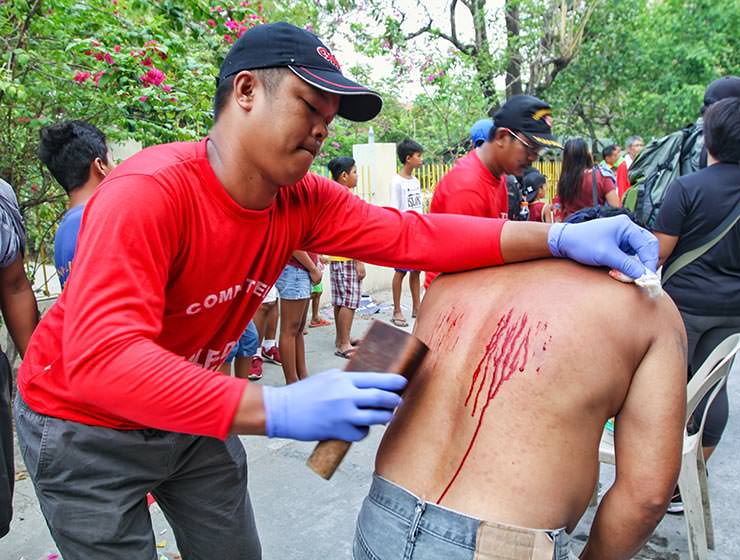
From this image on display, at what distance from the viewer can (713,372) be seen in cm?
251

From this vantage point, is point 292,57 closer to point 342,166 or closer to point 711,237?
point 711,237

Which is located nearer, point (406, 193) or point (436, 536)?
point (436, 536)

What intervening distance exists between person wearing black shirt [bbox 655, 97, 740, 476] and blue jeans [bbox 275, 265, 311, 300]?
2382 mm

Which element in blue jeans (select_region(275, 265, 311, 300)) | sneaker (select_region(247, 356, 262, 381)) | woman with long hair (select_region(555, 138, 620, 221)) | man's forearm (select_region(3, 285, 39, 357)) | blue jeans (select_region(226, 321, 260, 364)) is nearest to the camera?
man's forearm (select_region(3, 285, 39, 357))

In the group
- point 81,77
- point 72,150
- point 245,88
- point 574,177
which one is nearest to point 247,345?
point 72,150

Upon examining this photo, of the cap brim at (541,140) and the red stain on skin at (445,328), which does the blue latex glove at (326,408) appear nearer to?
the red stain on skin at (445,328)

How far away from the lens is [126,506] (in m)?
1.61

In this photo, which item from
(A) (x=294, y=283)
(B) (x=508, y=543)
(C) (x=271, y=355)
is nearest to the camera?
(B) (x=508, y=543)

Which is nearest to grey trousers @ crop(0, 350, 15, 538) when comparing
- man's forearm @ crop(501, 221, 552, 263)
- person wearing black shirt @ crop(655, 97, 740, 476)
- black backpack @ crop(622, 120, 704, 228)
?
man's forearm @ crop(501, 221, 552, 263)

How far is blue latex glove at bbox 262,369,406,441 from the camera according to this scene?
3.76ft

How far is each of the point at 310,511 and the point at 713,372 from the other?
6.19ft

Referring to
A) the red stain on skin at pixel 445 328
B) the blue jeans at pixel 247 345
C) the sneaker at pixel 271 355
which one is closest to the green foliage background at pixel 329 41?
the blue jeans at pixel 247 345

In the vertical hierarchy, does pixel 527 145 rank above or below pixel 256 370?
above

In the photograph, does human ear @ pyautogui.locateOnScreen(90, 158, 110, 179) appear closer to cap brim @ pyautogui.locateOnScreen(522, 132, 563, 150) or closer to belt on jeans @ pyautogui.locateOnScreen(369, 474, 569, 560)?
cap brim @ pyautogui.locateOnScreen(522, 132, 563, 150)
